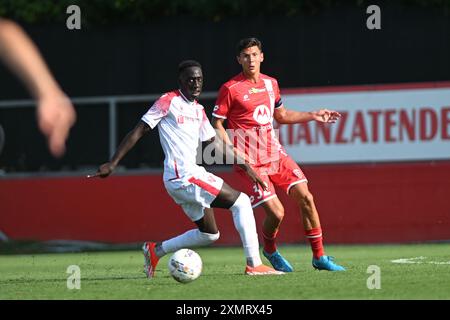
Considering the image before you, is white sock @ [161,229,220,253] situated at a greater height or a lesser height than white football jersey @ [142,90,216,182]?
lesser

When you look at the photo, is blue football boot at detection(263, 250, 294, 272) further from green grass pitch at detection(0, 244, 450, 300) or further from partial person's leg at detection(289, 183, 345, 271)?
partial person's leg at detection(289, 183, 345, 271)

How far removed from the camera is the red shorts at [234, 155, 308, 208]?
12117 mm

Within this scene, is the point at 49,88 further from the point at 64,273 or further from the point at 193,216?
the point at 193,216

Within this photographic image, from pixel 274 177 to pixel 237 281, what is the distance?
1640 mm

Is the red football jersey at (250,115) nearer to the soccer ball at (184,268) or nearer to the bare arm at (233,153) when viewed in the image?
the bare arm at (233,153)

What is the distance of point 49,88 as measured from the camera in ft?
68.5

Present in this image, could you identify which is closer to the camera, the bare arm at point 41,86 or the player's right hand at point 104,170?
the player's right hand at point 104,170

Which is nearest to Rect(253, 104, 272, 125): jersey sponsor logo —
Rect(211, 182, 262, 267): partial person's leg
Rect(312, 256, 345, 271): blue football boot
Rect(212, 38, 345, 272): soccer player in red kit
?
Rect(212, 38, 345, 272): soccer player in red kit

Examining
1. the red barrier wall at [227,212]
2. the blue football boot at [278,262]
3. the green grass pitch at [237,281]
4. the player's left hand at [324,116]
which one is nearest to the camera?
the green grass pitch at [237,281]

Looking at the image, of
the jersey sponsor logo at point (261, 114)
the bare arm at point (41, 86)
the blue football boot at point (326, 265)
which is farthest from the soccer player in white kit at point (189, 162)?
the bare arm at point (41, 86)

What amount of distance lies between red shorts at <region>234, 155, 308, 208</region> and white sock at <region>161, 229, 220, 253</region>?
0.61m

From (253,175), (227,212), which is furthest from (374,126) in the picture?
(253,175)

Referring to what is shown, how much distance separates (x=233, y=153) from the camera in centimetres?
1192

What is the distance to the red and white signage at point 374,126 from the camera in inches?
717
